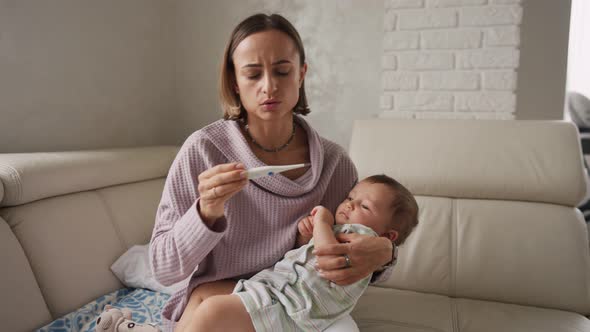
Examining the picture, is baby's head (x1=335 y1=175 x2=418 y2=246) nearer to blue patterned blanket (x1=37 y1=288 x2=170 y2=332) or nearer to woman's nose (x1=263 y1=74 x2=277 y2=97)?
woman's nose (x1=263 y1=74 x2=277 y2=97)

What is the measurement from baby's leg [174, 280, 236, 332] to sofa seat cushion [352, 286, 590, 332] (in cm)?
58

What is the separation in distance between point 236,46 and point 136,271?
1135mm

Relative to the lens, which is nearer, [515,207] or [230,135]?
[230,135]

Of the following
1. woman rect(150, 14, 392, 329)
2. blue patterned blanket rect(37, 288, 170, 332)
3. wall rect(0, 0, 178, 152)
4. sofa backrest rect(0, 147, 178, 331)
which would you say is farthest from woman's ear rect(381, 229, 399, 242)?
wall rect(0, 0, 178, 152)

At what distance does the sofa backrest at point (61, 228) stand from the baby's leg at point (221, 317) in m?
0.78

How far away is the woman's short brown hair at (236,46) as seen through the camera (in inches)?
48.3

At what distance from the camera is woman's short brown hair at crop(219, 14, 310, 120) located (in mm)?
1227

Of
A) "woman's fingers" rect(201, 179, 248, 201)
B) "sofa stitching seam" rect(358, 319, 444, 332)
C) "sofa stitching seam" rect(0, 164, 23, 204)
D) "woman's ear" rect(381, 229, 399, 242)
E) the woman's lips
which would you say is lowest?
"sofa stitching seam" rect(358, 319, 444, 332)

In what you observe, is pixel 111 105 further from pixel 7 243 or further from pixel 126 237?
pixel 7 243

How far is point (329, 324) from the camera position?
111cm

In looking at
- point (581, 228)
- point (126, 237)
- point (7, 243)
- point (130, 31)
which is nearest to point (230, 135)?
point (7, 243)

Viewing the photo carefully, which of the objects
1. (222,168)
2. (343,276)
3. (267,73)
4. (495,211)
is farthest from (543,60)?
(222,168)

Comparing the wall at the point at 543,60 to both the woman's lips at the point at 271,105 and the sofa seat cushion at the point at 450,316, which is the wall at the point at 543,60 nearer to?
the sofa seat cushion at the point at 450,316

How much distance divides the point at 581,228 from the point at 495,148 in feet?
1.52
